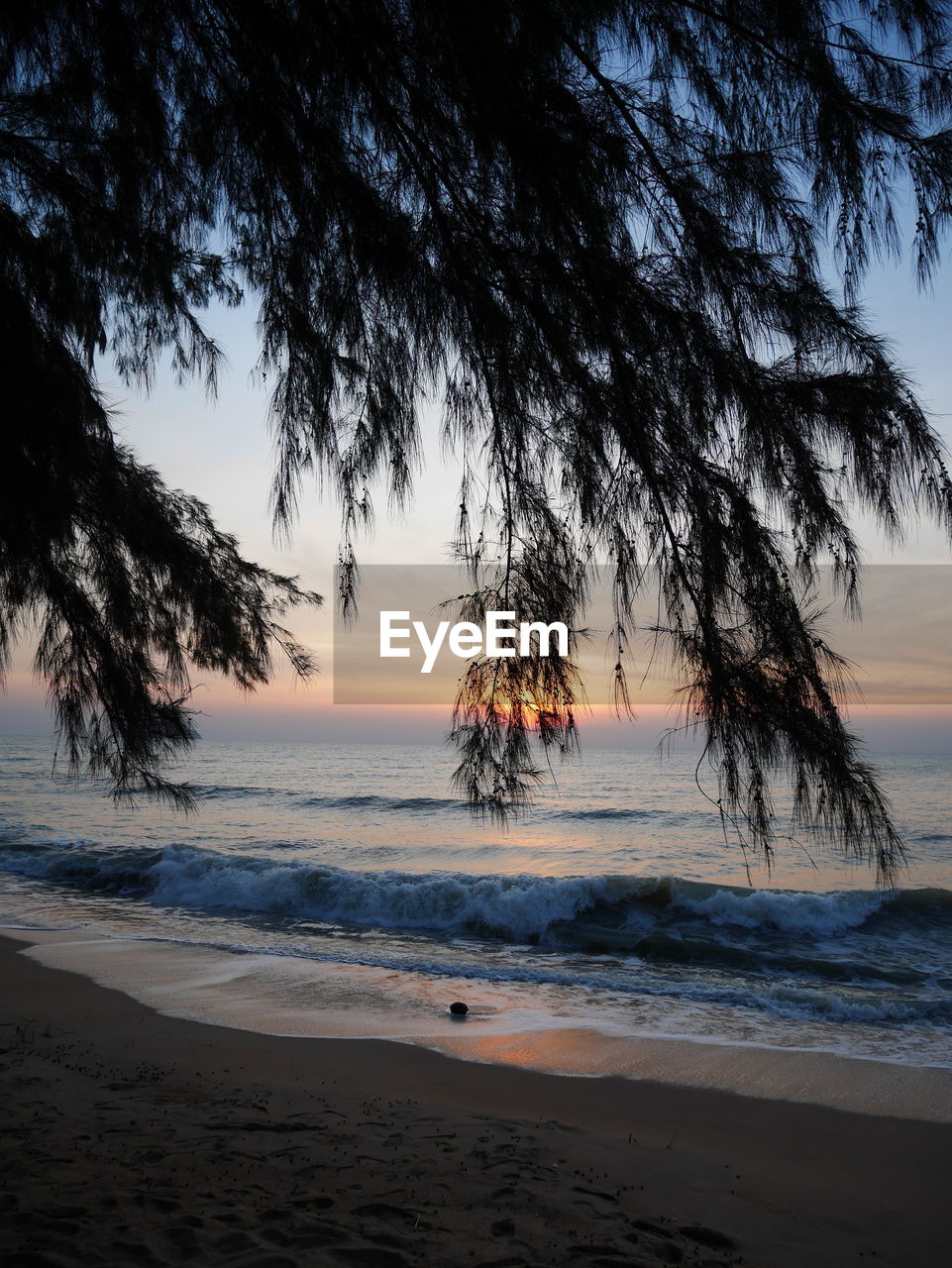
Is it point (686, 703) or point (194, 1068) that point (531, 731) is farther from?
point (194, 1068)

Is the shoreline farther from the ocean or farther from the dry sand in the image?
the dry sand

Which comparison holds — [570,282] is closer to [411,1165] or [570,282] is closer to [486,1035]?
[411,1165]

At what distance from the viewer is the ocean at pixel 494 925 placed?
681 cm

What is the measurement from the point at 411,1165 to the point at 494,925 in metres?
7.70

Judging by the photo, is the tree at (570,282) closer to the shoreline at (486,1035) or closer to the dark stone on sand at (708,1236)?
the dark stone on sand at (708,1236)

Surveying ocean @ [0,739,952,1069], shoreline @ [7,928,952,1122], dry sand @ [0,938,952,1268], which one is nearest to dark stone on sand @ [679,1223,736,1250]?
dry sand @ [0,938,952,1268]

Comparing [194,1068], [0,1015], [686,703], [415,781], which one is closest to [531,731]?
[686,703]

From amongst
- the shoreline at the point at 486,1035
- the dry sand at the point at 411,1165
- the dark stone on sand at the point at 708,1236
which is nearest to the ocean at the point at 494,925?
the shoreline at the point at 486,1035

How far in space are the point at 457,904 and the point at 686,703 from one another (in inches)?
411

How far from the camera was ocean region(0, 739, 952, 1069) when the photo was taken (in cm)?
681

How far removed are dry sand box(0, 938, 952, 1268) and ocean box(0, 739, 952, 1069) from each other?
1075 mm

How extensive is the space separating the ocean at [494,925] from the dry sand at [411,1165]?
108 centimetres

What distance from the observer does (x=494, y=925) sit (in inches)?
434

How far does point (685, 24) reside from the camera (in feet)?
7.60
